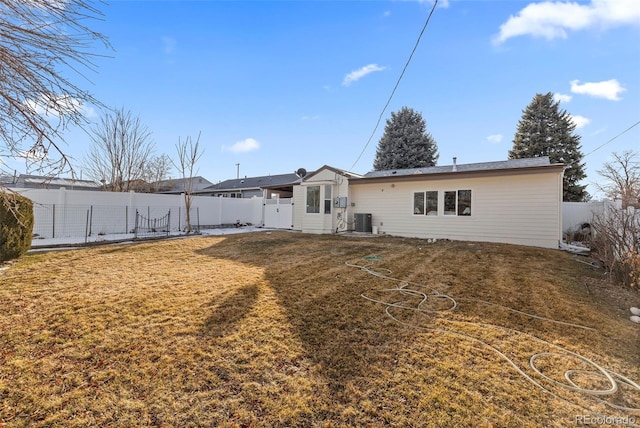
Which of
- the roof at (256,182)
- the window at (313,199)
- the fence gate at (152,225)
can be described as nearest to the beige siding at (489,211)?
the window at (313,199)

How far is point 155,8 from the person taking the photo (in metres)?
3.87

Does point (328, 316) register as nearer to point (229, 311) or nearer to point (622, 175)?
point (229, 311)

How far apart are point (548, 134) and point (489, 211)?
18.1 meters

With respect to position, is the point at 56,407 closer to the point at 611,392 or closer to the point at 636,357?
the point at 611,392

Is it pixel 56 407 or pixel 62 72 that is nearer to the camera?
pixel 56 407

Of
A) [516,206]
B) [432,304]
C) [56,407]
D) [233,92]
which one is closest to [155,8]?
[56,407]

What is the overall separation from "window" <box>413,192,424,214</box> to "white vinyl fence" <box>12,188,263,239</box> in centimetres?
1066

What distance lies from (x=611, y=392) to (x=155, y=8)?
6479 millimetres

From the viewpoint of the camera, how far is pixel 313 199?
14.0 m

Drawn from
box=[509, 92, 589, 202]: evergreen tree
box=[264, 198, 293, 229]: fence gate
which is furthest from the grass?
box=[509, 92, 589, 202]: evergreen tree

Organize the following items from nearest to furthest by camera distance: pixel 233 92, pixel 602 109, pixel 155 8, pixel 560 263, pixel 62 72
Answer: pixel 62 72, pixel 155 8, pixel 560 263, pixel 602 109, pixel 233 92

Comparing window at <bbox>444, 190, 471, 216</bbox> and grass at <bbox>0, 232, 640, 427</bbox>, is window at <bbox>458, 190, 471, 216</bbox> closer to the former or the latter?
window at <bbox>444, 190, 471, 216</bbox>

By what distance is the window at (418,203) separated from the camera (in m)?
11.8

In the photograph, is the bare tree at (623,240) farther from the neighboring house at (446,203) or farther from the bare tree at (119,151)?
the bare tree at (119,151)
